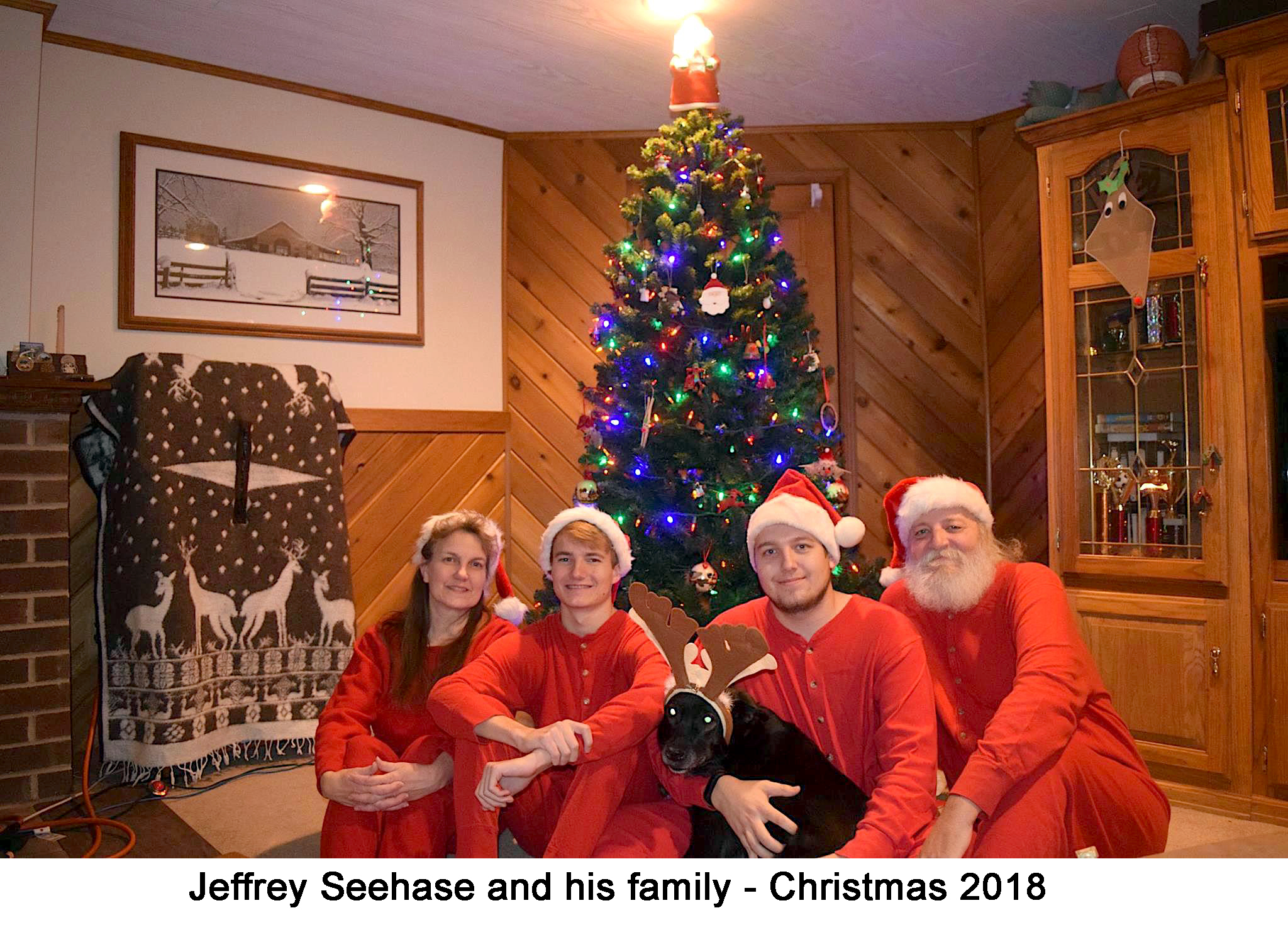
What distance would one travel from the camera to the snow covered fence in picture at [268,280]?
3.71 m

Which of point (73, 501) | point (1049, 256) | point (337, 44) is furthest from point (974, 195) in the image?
point (73, 501)

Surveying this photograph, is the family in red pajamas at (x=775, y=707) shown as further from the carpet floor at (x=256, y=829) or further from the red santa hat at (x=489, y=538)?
the carpet floor at (x=256, y=829)

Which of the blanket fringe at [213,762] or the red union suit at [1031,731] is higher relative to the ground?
the red union suit at [1031,731]

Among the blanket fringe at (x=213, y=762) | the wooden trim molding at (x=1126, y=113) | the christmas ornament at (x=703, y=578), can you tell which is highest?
the wooden trim molding at (x=1126, y=113)

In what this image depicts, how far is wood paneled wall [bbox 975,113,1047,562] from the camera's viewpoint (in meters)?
4.20

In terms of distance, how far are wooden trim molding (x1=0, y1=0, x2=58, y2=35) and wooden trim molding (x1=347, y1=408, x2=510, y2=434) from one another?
1.71 metres

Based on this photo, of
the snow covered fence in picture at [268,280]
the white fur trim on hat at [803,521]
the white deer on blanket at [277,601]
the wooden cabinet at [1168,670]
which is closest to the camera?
the white fur trim on hat at [803,521]

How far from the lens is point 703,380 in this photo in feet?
10.6

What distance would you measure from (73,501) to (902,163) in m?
3.68

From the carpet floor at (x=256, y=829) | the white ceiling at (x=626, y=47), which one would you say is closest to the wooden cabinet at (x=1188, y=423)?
the carpet floor at (x=256, y=829)

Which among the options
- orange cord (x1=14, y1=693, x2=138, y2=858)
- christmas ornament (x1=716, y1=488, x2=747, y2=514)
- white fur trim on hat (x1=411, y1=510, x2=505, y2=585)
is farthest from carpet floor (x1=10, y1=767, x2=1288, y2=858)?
christmas ornament (x1=716, y1=488, x2=747, y2=514)

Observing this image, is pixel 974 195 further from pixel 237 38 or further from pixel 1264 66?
pixel 237 38

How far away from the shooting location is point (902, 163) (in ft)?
14.6

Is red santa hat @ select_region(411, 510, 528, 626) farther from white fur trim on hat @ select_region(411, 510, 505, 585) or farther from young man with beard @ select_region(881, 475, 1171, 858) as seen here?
young man with beard @ select_region(881, 475, 1171, 858)
